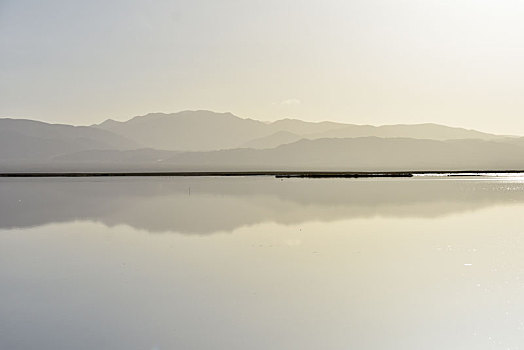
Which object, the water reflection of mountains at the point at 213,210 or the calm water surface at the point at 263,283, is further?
the water reflection of mountains at the point at 213,210

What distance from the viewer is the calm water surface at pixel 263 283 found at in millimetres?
11703

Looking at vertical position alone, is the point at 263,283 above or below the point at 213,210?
below

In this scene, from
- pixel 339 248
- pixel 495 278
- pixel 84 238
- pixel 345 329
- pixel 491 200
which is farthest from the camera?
pixel 491 200

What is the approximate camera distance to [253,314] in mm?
13023

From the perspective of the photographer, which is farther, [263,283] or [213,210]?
[213,210]

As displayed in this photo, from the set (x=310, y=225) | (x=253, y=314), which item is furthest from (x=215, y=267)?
(x=310, y=225)

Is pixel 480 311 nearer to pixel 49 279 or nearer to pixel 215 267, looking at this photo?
pixel 215 267

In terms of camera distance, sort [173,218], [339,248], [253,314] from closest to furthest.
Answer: [253,314]
[339,248]
[173,218]

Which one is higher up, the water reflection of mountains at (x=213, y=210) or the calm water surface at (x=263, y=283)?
the water reflection of mountains at (x=213, y=210)

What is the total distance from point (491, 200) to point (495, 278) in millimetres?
29863

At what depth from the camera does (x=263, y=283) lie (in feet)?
52.6

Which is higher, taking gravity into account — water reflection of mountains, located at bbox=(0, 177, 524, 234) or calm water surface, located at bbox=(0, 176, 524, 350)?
water reflection of mountains, located at bbox=(0, 177, 524, 234)

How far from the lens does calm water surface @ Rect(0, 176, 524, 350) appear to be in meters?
11.7

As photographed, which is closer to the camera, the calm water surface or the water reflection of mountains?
the calm water surface
